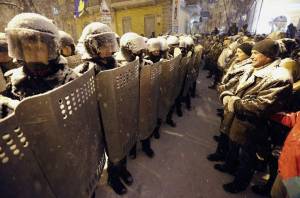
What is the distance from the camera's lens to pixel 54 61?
1425mm

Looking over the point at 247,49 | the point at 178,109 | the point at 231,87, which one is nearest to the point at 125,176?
the point at 231,87

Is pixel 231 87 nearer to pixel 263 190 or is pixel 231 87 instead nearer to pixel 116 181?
pixel 263 190

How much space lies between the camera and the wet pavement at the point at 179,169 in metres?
2.23

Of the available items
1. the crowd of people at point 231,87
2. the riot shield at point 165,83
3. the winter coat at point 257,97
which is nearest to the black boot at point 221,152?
the crowd of people at point 231,87

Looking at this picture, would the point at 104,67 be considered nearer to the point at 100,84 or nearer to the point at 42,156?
the point at 100,84

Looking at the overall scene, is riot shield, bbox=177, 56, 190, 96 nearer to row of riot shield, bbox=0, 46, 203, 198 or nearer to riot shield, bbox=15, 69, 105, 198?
row of riot shield, bbox=0, 46, 203, 198

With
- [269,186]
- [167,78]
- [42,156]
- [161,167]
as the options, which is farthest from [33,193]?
[269,186]

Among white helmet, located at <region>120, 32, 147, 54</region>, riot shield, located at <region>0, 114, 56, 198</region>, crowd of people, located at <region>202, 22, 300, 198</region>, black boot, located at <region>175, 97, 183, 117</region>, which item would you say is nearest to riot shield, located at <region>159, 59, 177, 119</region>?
white helmet, located at <region>120, 32, 147, 54</region>

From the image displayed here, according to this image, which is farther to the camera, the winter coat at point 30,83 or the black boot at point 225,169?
the black boot at point 225,169

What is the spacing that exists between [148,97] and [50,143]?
1506mm

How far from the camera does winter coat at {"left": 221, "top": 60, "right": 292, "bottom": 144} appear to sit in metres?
1.68

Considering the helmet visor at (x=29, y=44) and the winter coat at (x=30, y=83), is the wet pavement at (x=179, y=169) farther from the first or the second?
the helmet visor at (x=29, y=44)

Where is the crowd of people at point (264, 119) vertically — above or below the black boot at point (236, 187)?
above

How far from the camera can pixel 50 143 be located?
39.1 inches
